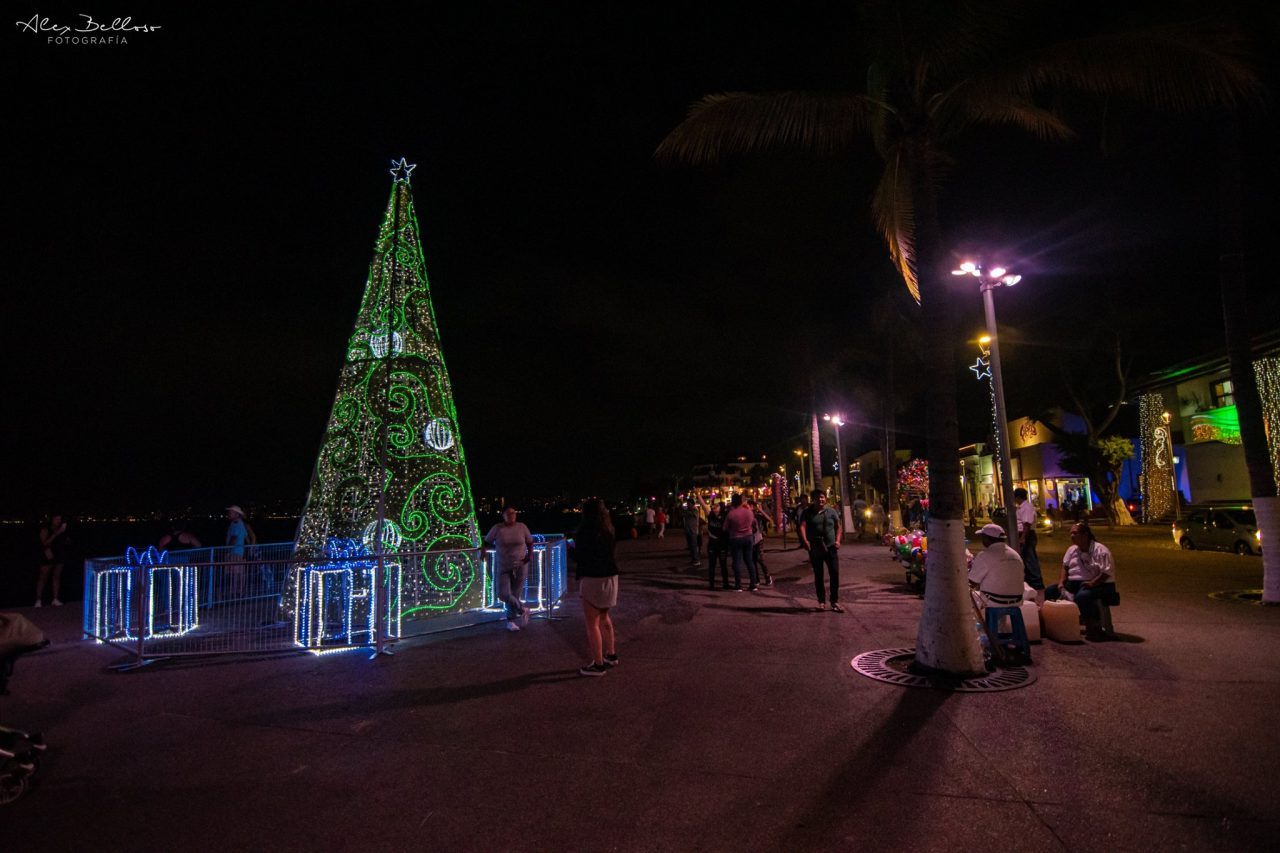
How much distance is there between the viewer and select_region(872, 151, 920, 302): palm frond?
8.27 metres

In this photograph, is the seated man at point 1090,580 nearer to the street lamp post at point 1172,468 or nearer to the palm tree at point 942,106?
the palm tree at point 942,106

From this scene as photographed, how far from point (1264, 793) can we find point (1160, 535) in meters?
26.9

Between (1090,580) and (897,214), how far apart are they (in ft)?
16.1

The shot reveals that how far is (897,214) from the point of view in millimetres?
8719

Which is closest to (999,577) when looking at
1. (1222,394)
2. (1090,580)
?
(1090,580)

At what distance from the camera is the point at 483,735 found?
521 cm

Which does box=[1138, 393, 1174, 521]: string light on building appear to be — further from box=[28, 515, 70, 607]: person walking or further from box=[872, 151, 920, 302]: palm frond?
box=[28, 515, 70, 607]: person walking

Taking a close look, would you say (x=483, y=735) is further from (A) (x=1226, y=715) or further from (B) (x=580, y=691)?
(A) (x=1226, y=715)

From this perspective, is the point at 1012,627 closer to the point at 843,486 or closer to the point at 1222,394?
the point at 843,486

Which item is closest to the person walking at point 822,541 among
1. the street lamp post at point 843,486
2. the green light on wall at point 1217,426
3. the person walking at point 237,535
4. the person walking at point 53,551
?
the person walking at point 237,535

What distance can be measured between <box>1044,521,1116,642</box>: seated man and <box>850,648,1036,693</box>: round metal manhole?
1947mm

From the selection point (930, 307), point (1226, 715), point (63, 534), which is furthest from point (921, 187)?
point (63, 534)

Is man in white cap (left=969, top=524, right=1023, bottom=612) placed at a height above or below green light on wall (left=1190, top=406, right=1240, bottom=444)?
below

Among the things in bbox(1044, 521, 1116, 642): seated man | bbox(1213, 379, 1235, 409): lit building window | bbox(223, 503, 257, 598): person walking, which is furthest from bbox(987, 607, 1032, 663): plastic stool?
bbox(1213, 379, 1235, 409): lit building window
